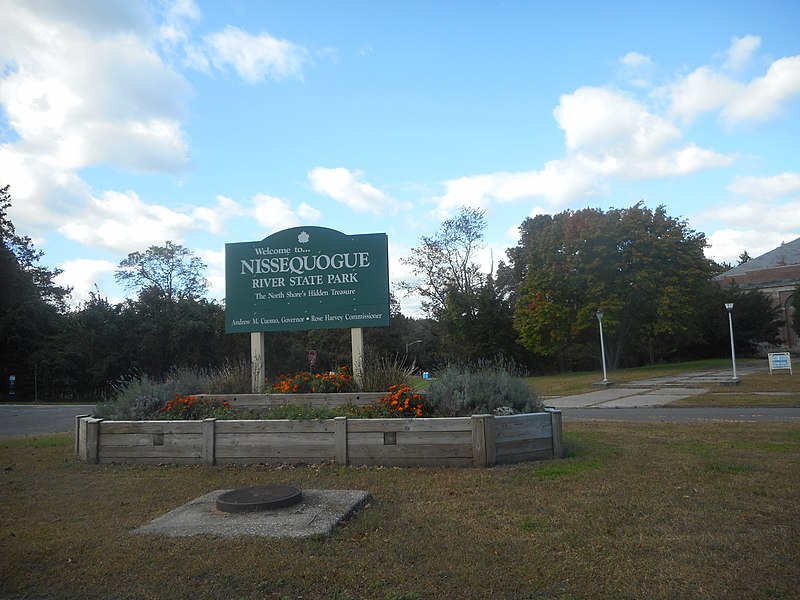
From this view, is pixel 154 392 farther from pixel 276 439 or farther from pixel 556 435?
pixel 556 435

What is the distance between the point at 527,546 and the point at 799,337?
61519mm

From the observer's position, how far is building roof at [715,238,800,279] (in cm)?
6388

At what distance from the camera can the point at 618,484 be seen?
6.43 m

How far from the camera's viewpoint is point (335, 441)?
7906 millimetres

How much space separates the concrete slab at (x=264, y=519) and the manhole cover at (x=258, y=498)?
0.06 metres

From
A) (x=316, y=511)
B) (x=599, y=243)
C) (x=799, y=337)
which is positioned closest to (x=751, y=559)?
(x=316, y=511)

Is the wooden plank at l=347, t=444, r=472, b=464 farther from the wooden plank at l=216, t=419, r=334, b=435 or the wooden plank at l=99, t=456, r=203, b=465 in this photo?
the wooden plank at l=99, t=456, r=203, b=465

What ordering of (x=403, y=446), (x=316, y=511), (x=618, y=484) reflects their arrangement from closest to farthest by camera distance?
1. (x=316, y=511)
2. (x=618, y=484)
3. (x=403, y=446)

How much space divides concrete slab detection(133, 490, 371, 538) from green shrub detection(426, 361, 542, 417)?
265 cm

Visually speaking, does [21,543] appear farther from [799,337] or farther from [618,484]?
[799,337]

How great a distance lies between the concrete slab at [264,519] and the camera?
5.12 meters

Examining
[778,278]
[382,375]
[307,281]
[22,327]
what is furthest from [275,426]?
[778,278]

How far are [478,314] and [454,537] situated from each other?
44.8 meters

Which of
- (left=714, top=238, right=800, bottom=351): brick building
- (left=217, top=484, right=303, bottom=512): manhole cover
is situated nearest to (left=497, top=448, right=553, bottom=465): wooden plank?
(left=217, top=484, right=303, bottom=512): manhole cover
